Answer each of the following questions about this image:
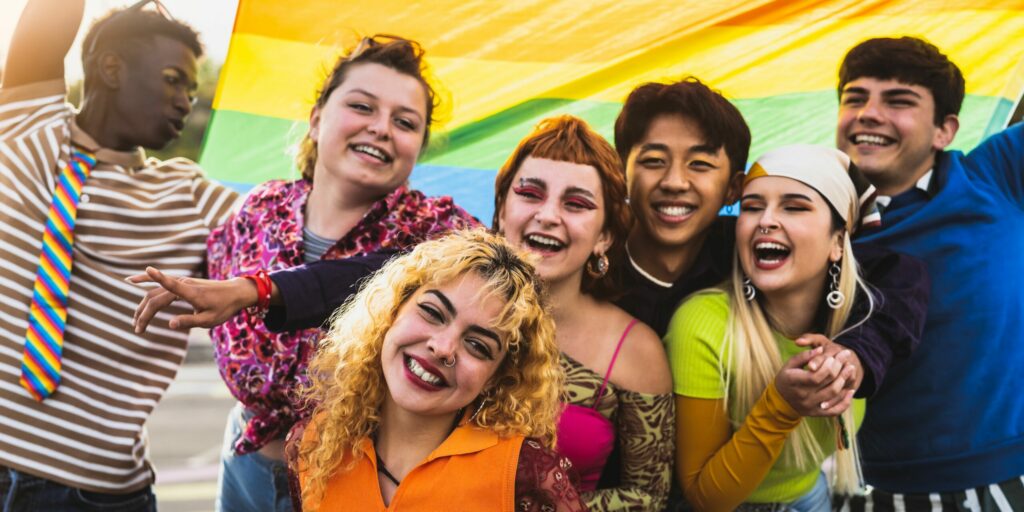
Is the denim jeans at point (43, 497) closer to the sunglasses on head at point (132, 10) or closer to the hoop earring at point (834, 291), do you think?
the sunglasses on head at point (132, 10)

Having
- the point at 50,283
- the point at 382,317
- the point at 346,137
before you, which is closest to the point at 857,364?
the point at 382,317

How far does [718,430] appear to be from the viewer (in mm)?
2982

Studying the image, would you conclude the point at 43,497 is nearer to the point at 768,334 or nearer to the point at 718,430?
the point at 718,430

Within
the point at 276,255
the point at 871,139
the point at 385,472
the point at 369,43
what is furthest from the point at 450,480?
the point at 871,139

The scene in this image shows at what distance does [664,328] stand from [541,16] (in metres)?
1.17

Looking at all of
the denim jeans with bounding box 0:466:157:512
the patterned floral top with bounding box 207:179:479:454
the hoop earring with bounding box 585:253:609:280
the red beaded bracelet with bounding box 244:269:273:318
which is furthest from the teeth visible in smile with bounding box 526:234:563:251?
the denim jeans with bounding box 0:466:157:512

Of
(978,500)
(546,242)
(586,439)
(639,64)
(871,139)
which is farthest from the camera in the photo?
(639,64)

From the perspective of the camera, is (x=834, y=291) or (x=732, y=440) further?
(x=834, y=291)

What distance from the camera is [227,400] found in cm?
1572

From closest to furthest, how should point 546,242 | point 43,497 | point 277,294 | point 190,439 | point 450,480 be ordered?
point 450,480 → point 277,294 → point 546,242 → point 43,497 → point 190,439

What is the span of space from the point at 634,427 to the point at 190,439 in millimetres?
10698

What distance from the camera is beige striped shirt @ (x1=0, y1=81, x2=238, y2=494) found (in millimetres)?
3225

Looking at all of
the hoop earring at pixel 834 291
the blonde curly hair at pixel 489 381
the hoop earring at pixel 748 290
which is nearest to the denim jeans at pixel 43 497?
the blonde curly hair at pixel 489 381

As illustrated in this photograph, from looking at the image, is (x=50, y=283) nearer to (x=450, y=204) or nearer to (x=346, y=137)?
(x=346, y=137)
